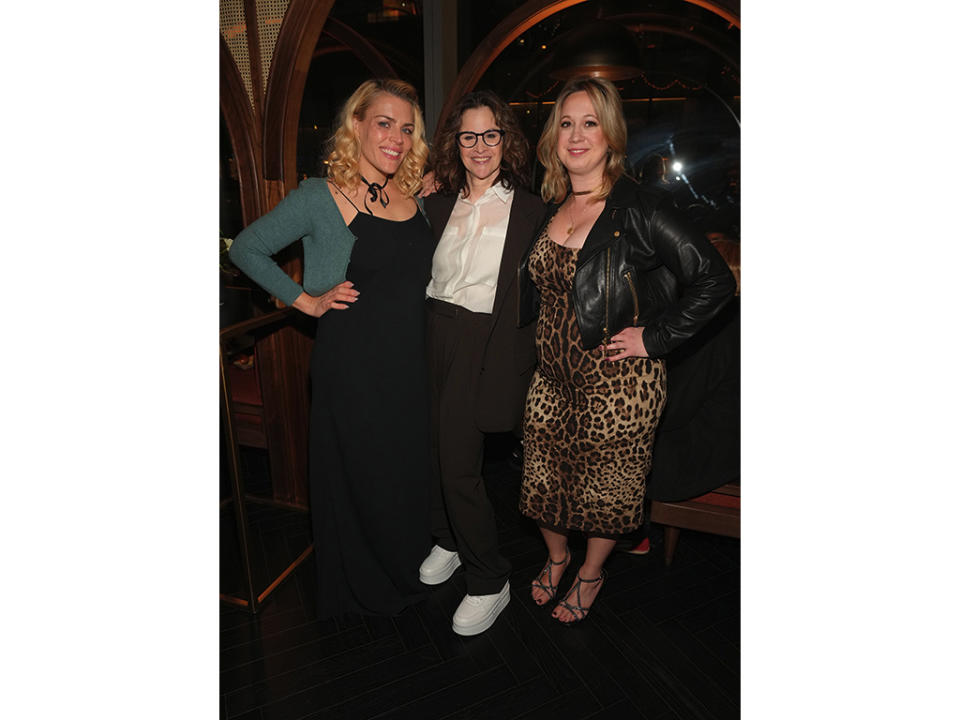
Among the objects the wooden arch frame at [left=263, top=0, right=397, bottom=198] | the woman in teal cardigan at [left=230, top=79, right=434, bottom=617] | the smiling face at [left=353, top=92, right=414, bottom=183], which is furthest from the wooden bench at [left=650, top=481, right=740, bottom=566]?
the wooden arch frame at [left=263, top=0, right=397, bottom=198]

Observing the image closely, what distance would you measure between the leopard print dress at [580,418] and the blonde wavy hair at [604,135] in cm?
25

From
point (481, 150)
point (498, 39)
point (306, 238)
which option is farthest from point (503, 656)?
point (498, 39)

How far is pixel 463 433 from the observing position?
2713 mm

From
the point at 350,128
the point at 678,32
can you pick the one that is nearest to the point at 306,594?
the point at 350,128

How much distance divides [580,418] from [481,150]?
113 cm

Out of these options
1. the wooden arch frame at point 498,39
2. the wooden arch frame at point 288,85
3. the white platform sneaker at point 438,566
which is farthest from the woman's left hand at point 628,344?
the wooden arch frame at point 498,39

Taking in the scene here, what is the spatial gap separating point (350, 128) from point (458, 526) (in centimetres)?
172

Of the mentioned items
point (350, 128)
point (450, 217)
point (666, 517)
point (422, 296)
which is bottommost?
point (666, 517)

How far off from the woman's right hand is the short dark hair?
63 cm

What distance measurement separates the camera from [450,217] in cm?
276

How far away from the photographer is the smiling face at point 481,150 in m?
2.57

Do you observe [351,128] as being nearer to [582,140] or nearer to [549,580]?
[582,140]
